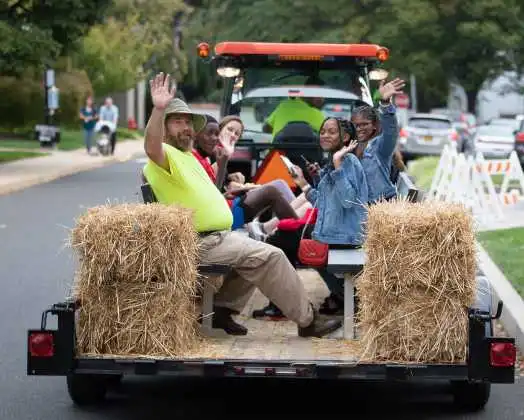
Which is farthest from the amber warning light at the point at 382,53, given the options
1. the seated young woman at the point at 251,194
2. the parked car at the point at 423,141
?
the parked car at the point at 423,141

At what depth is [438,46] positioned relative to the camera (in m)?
51.2

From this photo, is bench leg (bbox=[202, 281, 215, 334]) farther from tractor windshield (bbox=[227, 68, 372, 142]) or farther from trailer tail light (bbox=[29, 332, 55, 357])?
tractor windshield (bbox=[227, 68, 372, 142])

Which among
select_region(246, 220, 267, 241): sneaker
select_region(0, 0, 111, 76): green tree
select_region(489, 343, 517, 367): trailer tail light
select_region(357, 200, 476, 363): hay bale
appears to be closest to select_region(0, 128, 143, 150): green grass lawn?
select_region(0, 0, 111, 76): green tree

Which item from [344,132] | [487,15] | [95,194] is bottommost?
[95,194]

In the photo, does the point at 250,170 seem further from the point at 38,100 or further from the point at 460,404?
the point at 38,100

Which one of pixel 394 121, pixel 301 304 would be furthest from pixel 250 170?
pixel 301 304

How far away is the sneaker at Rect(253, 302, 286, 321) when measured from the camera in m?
8.50

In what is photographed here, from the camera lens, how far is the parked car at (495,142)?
41094 millimetres

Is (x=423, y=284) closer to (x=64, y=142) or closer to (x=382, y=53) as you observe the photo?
(x=382, y=53)

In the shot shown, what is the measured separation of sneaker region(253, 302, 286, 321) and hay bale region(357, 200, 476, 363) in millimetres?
1629

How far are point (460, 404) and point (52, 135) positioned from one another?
36201 millimetres

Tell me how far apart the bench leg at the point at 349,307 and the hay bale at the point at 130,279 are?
1.07 metres

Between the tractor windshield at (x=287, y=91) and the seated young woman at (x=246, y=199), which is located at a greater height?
the tractor windshield at (x=287, y=91)

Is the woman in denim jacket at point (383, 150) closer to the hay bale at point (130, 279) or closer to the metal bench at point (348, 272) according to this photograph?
the metal bench at point (348, 272)
